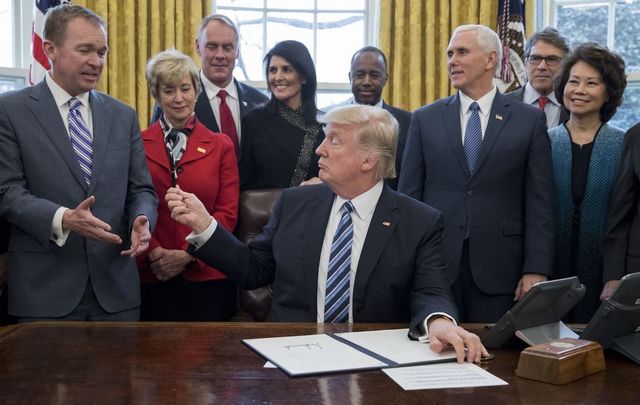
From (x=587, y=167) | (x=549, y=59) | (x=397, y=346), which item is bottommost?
(x=397, y=346)

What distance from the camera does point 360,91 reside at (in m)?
4.24

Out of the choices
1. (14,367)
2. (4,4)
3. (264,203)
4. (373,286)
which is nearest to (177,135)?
(264,203)

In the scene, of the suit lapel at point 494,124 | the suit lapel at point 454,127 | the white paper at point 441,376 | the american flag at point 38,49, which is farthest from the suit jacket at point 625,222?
the american flag at point 38,49

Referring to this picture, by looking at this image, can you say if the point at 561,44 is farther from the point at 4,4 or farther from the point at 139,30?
the point at 4,4

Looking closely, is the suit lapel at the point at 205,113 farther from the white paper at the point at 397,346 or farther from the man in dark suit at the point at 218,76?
the white paper at the point at 397,346

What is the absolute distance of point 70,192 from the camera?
111 inches

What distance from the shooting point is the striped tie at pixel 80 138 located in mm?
2863

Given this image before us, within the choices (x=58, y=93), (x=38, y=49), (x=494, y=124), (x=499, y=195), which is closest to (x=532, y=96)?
(x=494, y=124)

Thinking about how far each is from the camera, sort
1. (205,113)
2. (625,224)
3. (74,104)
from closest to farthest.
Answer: (74,104), (625,224), (205,113)

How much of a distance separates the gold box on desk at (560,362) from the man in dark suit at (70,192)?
4.72 feet

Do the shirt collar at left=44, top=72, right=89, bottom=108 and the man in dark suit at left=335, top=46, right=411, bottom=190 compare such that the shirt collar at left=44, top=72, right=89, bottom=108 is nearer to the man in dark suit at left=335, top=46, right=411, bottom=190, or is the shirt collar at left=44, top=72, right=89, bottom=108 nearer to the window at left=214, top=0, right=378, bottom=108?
the man in dark suit at left=335, top=46, right=411, bottom=190

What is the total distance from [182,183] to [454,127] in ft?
3.87

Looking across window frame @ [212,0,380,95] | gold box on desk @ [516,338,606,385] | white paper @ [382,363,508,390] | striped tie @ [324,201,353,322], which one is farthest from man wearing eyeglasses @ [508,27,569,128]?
white paper @ [382,363,508,390]

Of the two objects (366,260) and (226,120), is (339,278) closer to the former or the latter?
(366,260)
